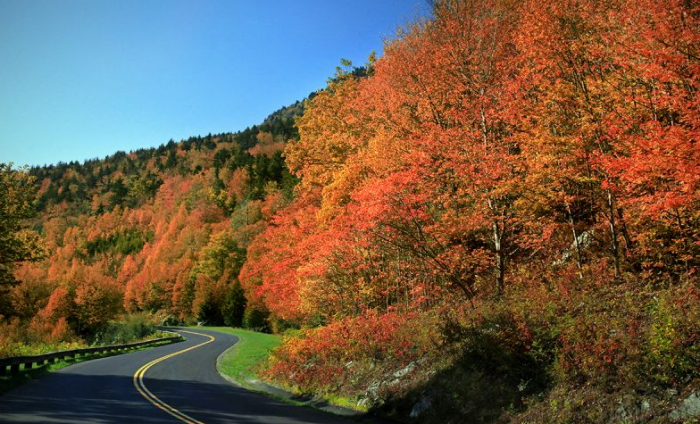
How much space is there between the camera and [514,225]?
15195 mm

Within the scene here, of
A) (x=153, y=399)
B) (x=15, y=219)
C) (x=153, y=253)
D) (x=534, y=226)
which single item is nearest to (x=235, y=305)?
(x=15, y=219)

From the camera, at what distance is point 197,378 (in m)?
21.0

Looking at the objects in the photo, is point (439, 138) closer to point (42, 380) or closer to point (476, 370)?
point (476, 370)

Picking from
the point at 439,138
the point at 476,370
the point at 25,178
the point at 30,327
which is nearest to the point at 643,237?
the point at 476,370

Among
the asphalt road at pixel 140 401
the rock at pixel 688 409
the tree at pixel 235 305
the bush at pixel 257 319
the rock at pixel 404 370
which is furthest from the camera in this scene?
the tree at pixel 235 305

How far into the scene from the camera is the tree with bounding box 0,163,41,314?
27328mm

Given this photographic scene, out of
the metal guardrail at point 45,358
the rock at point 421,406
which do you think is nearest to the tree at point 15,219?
the metal guardrail at point 45,358

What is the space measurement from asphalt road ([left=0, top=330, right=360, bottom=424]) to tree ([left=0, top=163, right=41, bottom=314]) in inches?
396

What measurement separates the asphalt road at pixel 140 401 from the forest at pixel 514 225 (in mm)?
2868

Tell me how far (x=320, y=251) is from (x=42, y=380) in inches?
517

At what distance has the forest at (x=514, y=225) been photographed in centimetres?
975

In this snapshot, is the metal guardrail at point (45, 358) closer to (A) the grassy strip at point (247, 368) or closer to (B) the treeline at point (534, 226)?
(A) the grassy strip at point (247, 368)

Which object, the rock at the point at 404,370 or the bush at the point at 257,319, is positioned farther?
the bush at the point at 257,319

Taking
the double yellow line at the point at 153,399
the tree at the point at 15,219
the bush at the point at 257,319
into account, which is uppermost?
the tree at the point at 15,219
